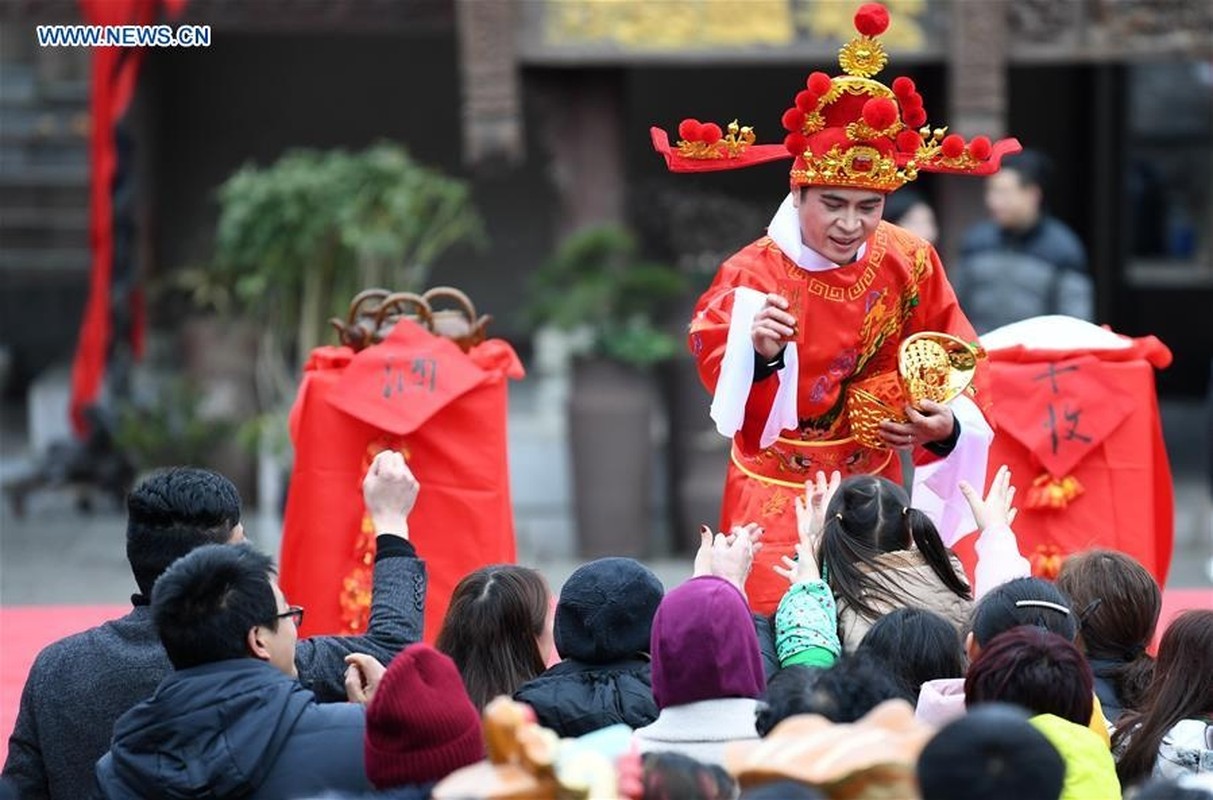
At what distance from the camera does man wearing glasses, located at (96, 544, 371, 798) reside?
3051mm

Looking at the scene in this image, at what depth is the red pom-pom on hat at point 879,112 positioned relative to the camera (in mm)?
4117

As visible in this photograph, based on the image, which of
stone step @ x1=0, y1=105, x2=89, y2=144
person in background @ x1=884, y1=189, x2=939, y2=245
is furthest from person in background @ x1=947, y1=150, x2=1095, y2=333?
stone step @ x1=0, y1=105, x2=89, y2=144

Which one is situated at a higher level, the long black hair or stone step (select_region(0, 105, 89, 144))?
stone step (select_region(0, 105, 89, 144))

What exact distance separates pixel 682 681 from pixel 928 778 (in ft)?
2.27

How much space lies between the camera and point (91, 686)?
3498 mm

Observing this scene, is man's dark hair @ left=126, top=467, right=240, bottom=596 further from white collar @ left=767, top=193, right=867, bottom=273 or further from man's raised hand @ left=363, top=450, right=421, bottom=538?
white collar @ left=767, top=193, right=867, bottom=273

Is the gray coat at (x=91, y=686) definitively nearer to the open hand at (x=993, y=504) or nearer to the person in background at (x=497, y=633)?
the person in background at (x=497, y=633)

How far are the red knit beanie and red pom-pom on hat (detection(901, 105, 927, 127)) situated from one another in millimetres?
1843

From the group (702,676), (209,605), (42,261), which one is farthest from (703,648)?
(42,261)

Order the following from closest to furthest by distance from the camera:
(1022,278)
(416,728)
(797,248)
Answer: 1. (416,728)
2. (797,248)
3. (1022,278)

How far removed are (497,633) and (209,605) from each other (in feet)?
2.31

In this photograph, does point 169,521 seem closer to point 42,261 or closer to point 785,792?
point 785,792

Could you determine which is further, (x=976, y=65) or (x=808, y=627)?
(x=976, y=65)

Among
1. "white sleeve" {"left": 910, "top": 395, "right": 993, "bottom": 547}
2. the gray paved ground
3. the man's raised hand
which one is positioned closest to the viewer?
the man's raised hand
